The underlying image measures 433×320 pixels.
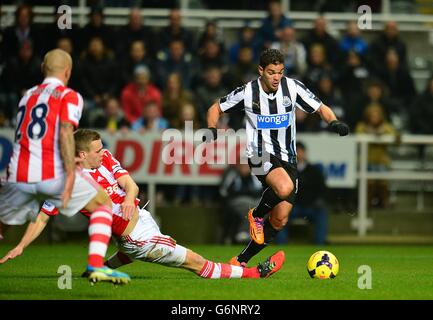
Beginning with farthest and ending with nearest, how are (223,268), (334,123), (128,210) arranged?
(334,123)
(223,268)
(128,210)

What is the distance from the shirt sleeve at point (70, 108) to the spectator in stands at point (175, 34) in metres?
8.78

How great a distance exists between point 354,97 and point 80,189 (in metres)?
8.80

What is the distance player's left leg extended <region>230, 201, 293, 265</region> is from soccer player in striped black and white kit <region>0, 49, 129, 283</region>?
2390mm

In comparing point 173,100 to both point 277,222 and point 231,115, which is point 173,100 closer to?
point 231,115

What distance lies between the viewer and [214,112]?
30.5 ft

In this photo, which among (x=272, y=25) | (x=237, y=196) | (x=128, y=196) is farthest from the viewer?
(x=272, y=25)

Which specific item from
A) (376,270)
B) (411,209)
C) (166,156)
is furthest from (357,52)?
(376,270)

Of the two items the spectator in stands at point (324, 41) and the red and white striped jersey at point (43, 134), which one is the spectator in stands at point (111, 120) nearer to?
the spectator in stands at point (324, 41)

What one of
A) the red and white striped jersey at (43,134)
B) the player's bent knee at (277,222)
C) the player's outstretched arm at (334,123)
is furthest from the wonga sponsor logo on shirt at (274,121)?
the red and white striped jersey at (43,134)

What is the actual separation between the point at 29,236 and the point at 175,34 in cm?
818

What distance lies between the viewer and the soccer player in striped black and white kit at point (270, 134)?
29.9 ft

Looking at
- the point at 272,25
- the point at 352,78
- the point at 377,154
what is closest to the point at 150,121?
the point at 272,25

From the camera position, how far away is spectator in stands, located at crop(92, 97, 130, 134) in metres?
14.2

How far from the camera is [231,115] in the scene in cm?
1423
